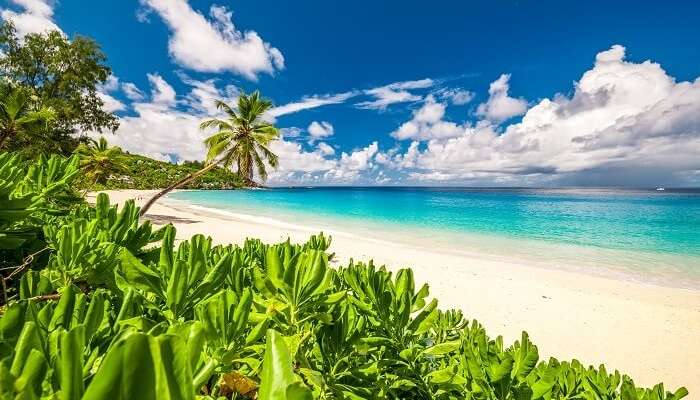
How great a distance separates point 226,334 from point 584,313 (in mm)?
8511

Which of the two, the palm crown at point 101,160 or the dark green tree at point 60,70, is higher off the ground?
the dark green tree at point 60,70

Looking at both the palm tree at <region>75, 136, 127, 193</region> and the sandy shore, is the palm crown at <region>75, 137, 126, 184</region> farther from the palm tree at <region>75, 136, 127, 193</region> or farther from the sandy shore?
the sandy shore

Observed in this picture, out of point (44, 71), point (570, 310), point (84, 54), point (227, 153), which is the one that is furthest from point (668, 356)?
point (44, 71)

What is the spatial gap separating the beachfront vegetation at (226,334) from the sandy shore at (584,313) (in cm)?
542

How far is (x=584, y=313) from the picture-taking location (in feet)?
23.4

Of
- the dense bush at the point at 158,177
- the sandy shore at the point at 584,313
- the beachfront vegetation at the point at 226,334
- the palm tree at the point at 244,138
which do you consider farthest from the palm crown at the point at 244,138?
the dense bush at the point at 158,177

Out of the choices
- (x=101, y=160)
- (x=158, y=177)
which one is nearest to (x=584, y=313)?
(x=101, y=160)

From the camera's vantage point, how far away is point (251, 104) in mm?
15734

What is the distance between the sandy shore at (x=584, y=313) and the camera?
17.8 ft

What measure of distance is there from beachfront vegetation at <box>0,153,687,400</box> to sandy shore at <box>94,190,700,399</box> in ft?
17.8

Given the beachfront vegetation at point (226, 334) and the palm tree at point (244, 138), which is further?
the palm tree at point (244, 138)

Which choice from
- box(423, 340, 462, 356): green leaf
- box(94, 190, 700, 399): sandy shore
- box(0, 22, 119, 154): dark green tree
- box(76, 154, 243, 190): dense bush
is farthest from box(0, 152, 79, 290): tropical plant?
box(76, 154, 243, 190): dense bush

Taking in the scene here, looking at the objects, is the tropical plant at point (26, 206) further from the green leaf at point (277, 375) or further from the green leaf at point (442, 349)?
the green leaf at point (442, 349)

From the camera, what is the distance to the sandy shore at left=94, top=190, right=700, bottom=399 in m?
5.41
